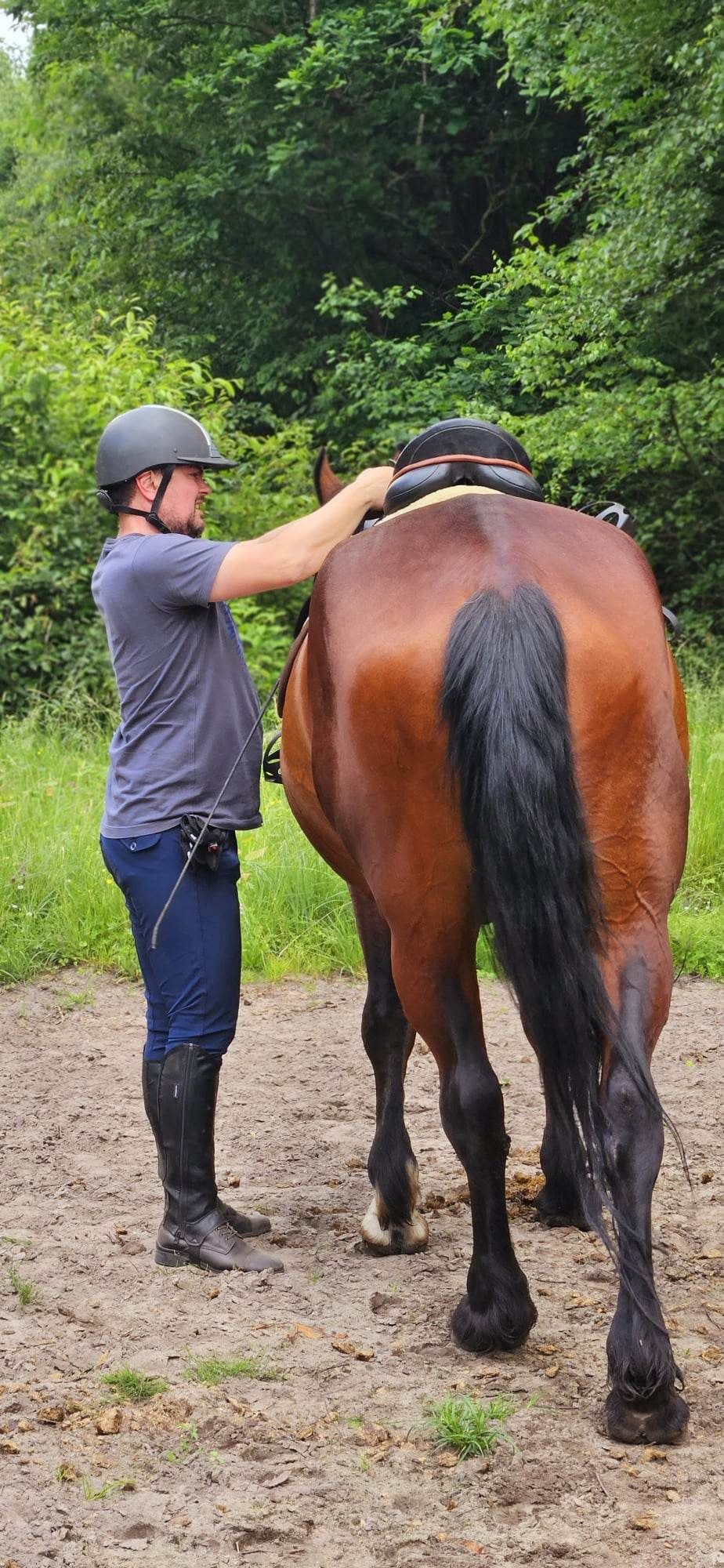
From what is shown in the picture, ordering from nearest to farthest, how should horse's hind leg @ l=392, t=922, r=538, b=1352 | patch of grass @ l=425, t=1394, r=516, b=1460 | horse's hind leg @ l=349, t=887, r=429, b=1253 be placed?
patch of grass @ l=425, t=1394, r=516, b=1460 → horse's hind leg @ l=392, t=922, r=538, b=1352 → horse's hind leg @ l=349, t=887, r=429, b=1253

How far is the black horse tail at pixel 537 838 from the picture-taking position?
2551 millimetres

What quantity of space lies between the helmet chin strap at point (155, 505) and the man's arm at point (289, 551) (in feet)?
1.24

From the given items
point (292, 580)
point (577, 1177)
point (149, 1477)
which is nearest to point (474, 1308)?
point (577, 1177)

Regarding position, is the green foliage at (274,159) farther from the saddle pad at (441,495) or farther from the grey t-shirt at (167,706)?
the saddle pad at (441,495)

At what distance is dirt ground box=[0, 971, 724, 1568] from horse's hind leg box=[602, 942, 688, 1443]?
0.22 ft

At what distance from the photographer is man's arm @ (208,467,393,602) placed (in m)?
3.22

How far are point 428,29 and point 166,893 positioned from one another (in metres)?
12.0

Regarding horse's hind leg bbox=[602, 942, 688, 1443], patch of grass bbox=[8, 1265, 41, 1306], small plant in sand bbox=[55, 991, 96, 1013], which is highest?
horse's hind leg bbox=[602, 942, 688, 1443]

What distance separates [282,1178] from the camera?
4.41 meters

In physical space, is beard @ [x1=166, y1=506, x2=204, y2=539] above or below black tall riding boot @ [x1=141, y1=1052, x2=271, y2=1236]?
above

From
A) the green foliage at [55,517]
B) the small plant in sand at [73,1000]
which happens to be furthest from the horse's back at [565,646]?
the green foliage at [55,517]

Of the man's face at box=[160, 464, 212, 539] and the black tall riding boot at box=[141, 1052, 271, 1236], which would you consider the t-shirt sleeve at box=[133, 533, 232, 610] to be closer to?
the man's face at box=[160, 464, 212, 539]

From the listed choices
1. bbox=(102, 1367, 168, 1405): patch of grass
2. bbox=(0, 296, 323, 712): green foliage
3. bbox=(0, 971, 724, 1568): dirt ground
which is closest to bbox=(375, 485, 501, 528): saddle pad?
bbox=(0, 971, 724, 1568): dirt ground

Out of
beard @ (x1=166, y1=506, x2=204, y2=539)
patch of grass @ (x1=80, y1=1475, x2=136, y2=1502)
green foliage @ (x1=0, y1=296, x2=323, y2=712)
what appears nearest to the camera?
patch of grass @ (x1=80, y1=1475, x2=136, y2=1502)
